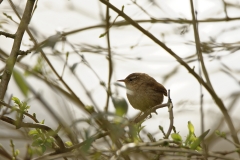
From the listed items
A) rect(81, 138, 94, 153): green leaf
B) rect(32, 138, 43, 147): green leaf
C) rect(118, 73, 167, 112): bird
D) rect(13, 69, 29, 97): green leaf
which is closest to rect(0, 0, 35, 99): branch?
rect(32, 138, 43, 147): green leaf

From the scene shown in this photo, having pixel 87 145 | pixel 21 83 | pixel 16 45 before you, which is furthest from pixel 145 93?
pixel 21 83

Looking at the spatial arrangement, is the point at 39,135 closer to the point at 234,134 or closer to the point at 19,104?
the point at 19,104

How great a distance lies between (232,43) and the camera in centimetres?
439

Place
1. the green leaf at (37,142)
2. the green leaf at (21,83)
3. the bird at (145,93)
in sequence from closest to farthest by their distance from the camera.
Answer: the green leaf at (21,83)
the green leaf at (37,142)
the bird at (145,93)

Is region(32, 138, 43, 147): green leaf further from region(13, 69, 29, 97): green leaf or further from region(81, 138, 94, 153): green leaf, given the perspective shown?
region(13, 69, 29, 97): green leaf

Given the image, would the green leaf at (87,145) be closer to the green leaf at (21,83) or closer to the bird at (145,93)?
the green leaf at (21,83)

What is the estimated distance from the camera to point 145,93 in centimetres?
509

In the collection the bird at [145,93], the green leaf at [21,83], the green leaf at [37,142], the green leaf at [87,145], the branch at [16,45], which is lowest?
the green leaf at [87,145]

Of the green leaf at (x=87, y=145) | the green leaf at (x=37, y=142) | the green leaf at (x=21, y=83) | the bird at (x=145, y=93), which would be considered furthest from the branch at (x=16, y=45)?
the bird at (x=145, y=93)

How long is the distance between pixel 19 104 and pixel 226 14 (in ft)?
8.50

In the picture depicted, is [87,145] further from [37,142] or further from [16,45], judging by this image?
[16,45]

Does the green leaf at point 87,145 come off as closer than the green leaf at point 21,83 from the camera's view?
No

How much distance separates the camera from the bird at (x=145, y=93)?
4855 mm

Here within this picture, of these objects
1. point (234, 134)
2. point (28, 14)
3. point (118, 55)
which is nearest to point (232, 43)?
point (118, 55)
